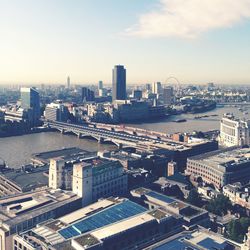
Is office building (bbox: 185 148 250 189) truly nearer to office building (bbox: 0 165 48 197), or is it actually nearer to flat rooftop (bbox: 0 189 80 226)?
office building (bbox: 0 165 48 197)

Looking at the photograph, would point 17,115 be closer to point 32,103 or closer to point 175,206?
point 32,103

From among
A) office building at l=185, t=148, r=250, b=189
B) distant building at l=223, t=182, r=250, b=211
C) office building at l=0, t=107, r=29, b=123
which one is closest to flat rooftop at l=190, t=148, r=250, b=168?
office building at l=185, t=148, r=250, b=189

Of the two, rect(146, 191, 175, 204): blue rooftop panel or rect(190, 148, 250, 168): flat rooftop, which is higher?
rect(190, 148, 250, 168): flat rooftop

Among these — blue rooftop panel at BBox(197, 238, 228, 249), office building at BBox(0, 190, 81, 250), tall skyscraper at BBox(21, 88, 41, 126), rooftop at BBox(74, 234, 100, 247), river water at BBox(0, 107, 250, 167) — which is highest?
tall skyscraper at BBox(21, 88, 41, 126)

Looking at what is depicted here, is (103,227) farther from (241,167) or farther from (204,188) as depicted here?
(241,167)

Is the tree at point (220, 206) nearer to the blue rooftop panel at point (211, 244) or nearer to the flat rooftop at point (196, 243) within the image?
the flat rooftop at point (196, 243)

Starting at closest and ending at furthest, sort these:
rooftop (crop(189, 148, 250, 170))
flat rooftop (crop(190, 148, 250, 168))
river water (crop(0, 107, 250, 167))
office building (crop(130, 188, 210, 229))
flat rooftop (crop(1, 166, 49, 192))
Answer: office building (crop(130, 188, 210, 229)), flat rooftop (crop(1, 166, 49, 192)), rooftop (crop(189, 148, 250, 170)), flat rooftop (crop(190, 148, 250, 168)), river water (crop(0, 107, 250, 167))

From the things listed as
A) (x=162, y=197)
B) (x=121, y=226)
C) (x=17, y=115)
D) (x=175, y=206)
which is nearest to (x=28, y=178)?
(x=162, y=197)

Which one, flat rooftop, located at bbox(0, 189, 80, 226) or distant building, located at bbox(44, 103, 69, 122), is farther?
distant building, located at bbox(44, 103, 69, 122)
